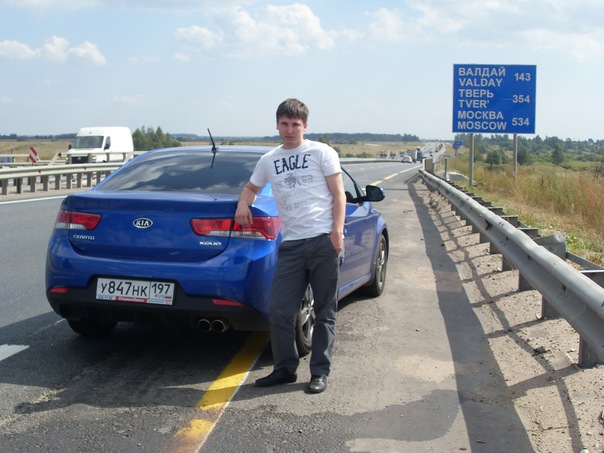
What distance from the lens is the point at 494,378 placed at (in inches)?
215

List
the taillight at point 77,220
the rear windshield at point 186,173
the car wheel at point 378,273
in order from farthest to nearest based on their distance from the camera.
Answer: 1. the car wheel at point 378,273
2. the rear windshield at point 186,173
3. the taillight at point 77,220

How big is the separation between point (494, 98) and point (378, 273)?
19861mm

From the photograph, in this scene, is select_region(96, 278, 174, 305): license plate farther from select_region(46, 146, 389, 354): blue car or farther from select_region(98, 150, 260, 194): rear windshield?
select_region(98, 150, 260, 194): rear windshield

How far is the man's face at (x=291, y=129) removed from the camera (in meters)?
5.11

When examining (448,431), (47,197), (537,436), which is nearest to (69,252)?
(448,431)

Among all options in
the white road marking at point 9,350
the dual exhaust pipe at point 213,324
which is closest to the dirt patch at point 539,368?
the dual exhaust pipe at point 213,324

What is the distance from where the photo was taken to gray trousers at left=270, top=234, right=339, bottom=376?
5145 millimetres

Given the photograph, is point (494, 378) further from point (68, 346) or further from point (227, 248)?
point (68, 346)

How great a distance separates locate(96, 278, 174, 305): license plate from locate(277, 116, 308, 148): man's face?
3.98 ft

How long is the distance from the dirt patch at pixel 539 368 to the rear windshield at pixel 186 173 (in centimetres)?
233

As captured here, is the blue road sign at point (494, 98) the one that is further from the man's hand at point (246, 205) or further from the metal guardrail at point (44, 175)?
the man's hand at point (246, 205)

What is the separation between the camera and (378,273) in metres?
8.20

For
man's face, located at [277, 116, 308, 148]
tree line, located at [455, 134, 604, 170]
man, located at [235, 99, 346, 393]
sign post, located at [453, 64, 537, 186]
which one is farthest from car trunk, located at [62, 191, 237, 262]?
sign post, located at [453, 64, 537, 186]

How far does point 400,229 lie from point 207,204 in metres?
10.2
